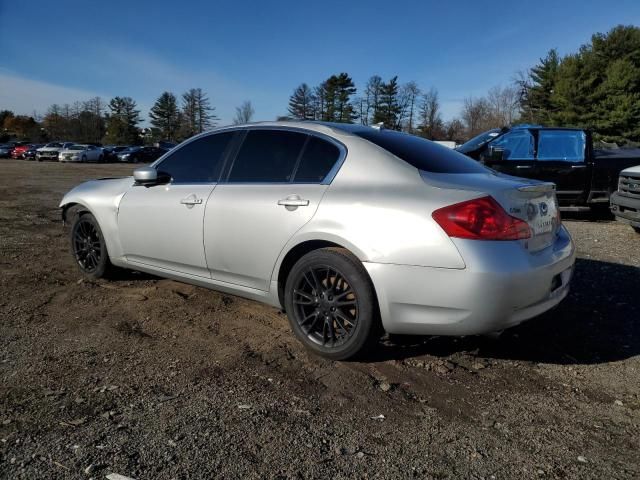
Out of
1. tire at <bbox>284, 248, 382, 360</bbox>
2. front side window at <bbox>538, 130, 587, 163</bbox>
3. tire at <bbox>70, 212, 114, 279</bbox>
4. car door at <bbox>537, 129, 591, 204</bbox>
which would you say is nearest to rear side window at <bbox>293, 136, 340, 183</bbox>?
tire at <bbox>284, 248, 382, 360</bbox>

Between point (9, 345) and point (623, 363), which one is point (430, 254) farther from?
point (9, 345)

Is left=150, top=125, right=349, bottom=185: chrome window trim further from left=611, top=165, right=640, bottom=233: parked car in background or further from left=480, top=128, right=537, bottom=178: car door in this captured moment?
left=480, top=128, right=537, bottom=178: car door

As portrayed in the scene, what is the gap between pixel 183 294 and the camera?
15.2 ft

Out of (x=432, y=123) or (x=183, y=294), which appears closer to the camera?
(x=183, y=294)

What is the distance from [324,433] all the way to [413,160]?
5.97 ft

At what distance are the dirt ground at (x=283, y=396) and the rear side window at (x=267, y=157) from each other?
3.76ft

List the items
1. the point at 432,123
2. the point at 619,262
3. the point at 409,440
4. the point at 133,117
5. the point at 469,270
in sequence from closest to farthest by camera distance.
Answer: the point at 409,440
the point at 469,270
the point at 619,262
the point at 432,123
the point at 133,117

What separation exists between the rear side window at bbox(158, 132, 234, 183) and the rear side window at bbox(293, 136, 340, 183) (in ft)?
2.71

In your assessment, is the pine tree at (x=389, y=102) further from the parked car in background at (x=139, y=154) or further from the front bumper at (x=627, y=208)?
the front bumper at (x=627, y=208)

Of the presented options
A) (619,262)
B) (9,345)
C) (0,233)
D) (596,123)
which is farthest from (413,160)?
(596,123)

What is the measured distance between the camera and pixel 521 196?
304 cm

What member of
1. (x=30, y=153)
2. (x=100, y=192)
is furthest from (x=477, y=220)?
(x=30, y=153)

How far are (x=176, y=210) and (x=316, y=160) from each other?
1310 mm

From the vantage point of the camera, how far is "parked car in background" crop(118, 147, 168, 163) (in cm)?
4194
